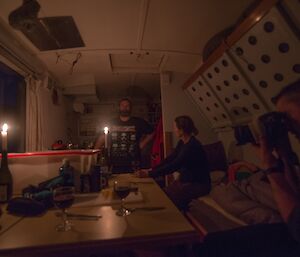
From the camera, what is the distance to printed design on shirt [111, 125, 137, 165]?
7.86 feet

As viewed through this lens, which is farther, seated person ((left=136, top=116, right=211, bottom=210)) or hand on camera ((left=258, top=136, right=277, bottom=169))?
seated person ((left=136, top=116, right=211, bottom=210))

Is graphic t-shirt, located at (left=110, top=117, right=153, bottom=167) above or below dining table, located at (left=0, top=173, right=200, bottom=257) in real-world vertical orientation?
above

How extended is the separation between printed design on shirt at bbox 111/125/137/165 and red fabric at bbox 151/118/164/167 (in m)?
0.53

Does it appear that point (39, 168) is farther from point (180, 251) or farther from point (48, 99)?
point (48, 99)

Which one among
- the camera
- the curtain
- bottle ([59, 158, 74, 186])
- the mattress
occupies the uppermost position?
the curtain

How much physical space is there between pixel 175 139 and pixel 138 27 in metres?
1.58

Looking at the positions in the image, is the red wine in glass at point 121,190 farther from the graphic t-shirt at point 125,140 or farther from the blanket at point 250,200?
the graphic t-shirt at point 125,140

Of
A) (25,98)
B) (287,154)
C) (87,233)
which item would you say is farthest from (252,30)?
(25,98)

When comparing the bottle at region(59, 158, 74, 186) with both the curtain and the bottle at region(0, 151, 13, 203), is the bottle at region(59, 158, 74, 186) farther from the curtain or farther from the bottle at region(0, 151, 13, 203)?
the curtain

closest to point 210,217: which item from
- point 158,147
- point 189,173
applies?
point 189,173

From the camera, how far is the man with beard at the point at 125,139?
2318mm

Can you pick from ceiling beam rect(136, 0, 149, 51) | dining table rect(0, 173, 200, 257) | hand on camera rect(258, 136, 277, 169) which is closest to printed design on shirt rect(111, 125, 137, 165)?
ceiling beam rect(136, 0, 149, 51)

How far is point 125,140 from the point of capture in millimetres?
2551

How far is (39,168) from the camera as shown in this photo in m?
1.20
